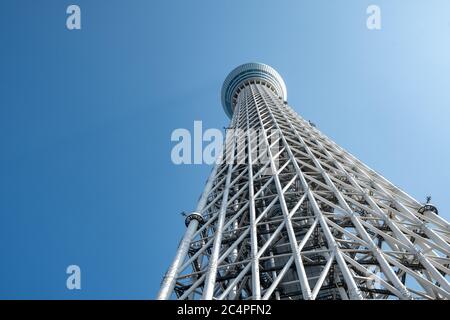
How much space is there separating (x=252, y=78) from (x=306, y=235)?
172 ft

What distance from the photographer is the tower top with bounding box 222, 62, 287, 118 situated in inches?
2581

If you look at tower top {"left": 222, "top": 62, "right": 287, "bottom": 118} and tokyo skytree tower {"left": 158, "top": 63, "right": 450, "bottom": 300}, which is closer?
tokyo skytree tower {"left": 158, "top": 63, "right": 450, "bottom": 300}

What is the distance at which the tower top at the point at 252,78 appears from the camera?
6556 centimetres

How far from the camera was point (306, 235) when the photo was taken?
15172 millimetres

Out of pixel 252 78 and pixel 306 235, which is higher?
pixel 252 78

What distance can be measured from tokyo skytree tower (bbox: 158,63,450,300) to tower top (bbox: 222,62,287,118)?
33016 mm

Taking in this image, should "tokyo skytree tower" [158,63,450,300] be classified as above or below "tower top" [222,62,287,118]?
below

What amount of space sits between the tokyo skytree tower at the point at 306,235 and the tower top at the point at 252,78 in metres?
33.0

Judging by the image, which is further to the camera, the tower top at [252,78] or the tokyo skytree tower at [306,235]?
the tower top at [252,78]

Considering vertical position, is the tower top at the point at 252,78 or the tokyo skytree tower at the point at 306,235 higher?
the tower top at the point at 252,78

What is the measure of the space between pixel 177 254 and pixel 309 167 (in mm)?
9914

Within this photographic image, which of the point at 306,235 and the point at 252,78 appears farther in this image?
the point at 252,78
